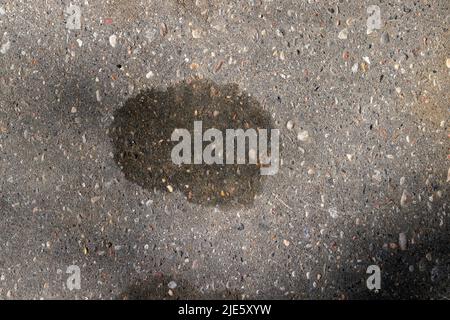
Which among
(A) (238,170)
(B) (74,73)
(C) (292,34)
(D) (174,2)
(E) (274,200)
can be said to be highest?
(D) (174,2)

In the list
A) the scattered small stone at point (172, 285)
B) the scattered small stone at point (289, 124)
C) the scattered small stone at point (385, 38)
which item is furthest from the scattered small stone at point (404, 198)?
the scattered small stone at point (172, 285)

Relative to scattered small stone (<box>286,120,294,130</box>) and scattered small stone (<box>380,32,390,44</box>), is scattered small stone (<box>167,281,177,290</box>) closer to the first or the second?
scattered small stone (<box>286,120,294,130</box>)

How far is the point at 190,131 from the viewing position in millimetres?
2910

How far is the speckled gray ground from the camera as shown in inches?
111

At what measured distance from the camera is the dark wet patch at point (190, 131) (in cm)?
290

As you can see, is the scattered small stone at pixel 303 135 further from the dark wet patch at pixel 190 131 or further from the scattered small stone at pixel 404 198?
the scattered small stone at pixel 404 198

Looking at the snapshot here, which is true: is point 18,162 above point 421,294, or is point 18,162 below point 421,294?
above

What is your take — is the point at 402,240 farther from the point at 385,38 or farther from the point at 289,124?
the point at 385,38

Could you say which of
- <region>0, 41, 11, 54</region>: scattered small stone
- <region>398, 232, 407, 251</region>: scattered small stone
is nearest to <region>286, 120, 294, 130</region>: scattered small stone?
<region>398, 232, 407, 251</region>: scattered small stone

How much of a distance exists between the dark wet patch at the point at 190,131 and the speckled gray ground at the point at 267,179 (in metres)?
0.06

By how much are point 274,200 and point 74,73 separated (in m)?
1.43
